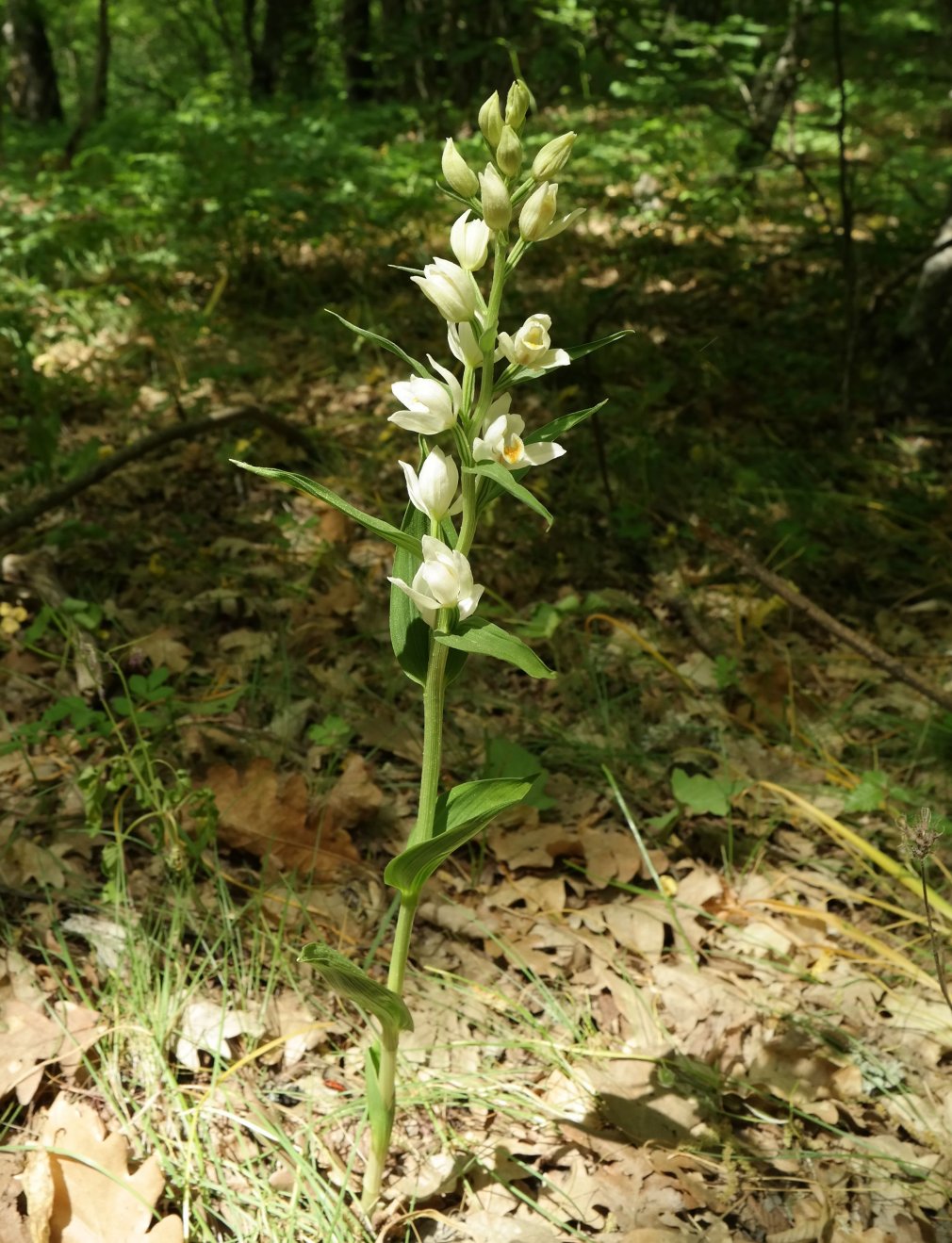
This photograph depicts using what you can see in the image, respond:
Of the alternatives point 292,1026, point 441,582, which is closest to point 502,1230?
point 292,1026

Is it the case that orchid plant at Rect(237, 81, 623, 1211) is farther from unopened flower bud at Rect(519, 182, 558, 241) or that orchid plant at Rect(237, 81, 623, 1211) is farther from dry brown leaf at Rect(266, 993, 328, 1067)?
dry brown leaf at Rect(266, 993, 328, 1067)

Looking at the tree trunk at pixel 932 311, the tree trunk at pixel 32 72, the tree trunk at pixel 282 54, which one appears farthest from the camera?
the tree trunk at pixel 32 72

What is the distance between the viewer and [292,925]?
1872 mm

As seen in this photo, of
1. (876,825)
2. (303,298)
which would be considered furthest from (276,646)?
(303,298)

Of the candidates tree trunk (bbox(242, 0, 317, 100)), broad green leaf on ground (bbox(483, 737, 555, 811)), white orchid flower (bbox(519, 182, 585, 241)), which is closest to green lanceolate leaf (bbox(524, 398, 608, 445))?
white orchid flower (bbox(519, 182, 585, 241))

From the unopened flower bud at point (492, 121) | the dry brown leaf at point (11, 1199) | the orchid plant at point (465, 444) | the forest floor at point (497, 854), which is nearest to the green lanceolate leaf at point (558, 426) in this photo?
the orchid plant at point (465, 444)

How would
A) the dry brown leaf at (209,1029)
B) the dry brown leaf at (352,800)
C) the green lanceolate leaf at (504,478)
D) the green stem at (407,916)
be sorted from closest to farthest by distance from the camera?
the green lanceolate leaf at (504,478) → the green stem at (407,916) → the dry brown leaf at (209,1029) → the dry brown leaf at (352,800)

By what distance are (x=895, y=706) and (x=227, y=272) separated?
386cm

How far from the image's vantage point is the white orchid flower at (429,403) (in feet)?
3.76

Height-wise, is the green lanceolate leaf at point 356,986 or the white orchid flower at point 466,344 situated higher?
the white orchid flower at point 466,344

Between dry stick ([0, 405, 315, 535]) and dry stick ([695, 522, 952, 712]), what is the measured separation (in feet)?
5.42

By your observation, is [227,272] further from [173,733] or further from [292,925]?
[292,925]

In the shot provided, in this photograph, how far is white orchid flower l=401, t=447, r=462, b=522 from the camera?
116cm

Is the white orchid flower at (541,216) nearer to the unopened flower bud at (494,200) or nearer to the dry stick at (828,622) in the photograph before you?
the unopened flower bud at (494,200)
